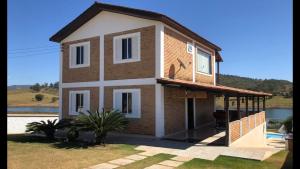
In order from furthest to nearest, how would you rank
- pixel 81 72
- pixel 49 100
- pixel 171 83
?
pixel 49 100 < pixel 81 72 < pixel 171 83

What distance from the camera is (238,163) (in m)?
9.34

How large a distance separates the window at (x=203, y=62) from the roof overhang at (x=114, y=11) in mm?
841

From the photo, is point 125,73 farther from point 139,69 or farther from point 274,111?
point 274,111

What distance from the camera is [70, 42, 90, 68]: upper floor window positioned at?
713 inches

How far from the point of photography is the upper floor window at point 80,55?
18.1 m

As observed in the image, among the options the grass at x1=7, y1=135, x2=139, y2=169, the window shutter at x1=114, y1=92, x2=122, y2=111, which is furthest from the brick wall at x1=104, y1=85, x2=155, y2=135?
the grass at x1=7, y1=135, x2=139, y2=169

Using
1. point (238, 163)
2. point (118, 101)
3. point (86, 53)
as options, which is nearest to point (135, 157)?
point (238, 163)

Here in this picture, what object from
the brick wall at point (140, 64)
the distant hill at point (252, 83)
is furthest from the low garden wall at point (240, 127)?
the distant hill at point (252, 83)

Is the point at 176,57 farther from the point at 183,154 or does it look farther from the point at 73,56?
the point at 183,154

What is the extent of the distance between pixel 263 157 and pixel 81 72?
488 inches

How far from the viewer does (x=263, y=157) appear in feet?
33.1
